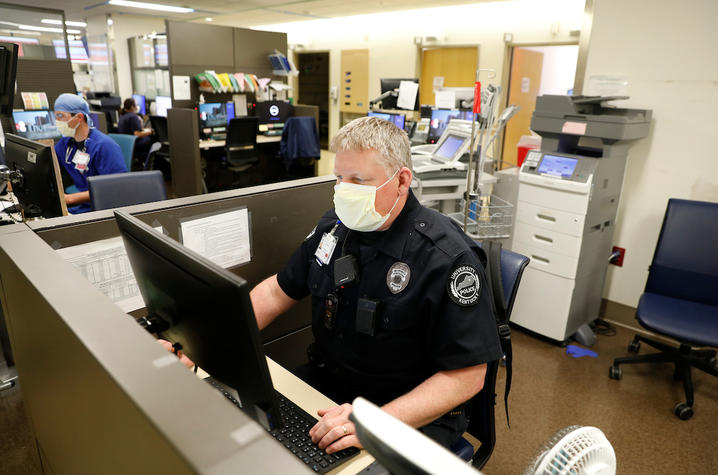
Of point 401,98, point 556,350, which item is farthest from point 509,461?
point 401,98

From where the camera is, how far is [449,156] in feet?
10.5

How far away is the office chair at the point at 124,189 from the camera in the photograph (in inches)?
89.3

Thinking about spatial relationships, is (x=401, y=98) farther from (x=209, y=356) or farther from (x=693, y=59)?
(x=209, y=356)

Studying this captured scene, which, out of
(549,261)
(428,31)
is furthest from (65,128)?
(428,31)

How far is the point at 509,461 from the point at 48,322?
1.88 m

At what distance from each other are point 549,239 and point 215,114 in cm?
460

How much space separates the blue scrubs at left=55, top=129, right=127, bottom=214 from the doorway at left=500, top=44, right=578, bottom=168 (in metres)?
5.53

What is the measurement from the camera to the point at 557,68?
8.10m

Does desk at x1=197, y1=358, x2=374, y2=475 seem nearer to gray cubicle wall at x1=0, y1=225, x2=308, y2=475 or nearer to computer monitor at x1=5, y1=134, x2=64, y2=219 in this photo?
gray cubicle wall at x1=0, y1=225, x2=308, y2=475

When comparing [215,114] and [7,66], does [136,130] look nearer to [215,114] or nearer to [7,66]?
[215,114]

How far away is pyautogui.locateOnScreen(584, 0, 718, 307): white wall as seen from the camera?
271 centimetres

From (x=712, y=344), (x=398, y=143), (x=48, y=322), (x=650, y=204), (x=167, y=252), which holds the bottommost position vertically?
(x=712, y=344)

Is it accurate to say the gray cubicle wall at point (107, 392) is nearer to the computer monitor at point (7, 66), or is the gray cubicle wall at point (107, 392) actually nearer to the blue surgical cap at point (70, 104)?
the computer monitor at point (7, 66)

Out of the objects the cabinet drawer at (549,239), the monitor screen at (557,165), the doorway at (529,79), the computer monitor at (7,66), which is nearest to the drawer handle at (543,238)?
the cabinet drawer at (549,239)
